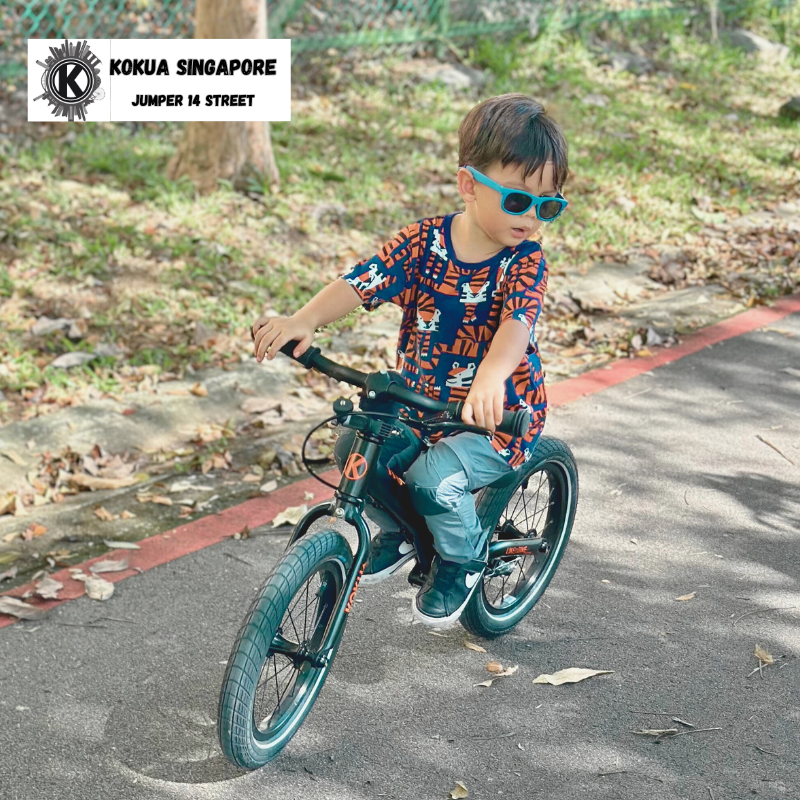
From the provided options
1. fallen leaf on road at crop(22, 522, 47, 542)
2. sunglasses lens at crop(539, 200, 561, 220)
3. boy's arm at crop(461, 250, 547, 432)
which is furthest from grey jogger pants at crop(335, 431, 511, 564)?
fallen leaf on road at crop(22, 522, 47, 542)

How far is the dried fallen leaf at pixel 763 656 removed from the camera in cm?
344

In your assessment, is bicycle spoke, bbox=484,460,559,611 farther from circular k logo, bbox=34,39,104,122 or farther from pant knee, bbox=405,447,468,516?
Result: circular k logo, bbox=34,39,104,122

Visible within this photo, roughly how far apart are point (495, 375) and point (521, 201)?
Answer: 0.48 meters

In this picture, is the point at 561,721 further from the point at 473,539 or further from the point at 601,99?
the point at 601,99

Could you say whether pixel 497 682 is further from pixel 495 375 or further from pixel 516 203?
pixel 516 203

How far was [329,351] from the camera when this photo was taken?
5875mm

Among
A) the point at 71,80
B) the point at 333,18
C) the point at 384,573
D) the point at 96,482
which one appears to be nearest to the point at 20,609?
the point at 96,482

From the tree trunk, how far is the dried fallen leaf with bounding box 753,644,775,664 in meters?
5.00

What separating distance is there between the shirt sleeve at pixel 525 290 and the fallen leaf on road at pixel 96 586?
184 centimetres

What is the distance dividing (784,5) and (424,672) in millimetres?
12004

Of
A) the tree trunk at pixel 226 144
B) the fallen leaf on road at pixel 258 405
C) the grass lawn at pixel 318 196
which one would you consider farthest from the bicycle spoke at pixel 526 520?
the tree trunk at pixel 226 144

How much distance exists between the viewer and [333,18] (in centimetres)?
962

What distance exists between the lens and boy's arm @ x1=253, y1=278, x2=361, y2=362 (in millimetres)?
2734

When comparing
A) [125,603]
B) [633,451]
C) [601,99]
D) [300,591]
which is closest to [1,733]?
[125,603]
